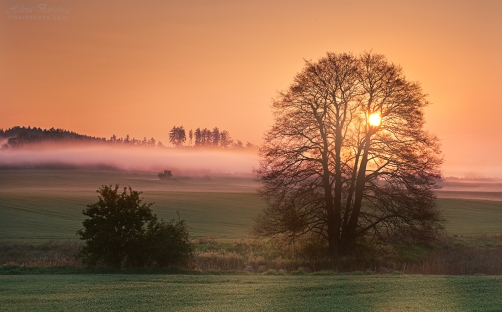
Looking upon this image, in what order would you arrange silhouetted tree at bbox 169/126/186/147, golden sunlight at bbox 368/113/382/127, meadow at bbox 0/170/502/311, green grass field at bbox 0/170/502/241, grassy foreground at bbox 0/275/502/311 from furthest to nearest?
1. silhouetted tree at bbox 169/126/186/147
2. green grass field at bbox 0/170/502/241
3. golden sunlight at bbox 368/113/382/127
4. meadow at bbox 0/170/502/311
5. grassy foreground at bbox 0/275/502/311

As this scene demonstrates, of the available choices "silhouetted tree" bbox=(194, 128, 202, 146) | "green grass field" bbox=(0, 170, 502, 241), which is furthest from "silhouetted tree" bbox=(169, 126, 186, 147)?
"green grass field" bbox=(0, 170, 502, 241)

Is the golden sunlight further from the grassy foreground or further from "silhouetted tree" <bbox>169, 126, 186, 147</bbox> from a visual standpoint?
"silhouetted tree" <bbox>169, 126, 186, 147</bbox>

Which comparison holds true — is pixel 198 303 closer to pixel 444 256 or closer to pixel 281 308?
pixel 281 308

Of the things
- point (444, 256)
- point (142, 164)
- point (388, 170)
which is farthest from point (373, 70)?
point (142, 164)

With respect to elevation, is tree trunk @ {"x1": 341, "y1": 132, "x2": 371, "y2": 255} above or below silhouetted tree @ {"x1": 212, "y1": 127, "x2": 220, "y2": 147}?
below

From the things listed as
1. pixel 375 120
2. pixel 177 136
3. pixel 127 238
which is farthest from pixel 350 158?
pixel 177 136

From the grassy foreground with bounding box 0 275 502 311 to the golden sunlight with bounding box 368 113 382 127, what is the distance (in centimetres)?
1210

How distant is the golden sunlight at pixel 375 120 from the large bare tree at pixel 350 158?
0.06 m

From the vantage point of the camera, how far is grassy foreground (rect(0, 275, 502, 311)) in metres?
16.9

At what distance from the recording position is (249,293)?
19.1 m

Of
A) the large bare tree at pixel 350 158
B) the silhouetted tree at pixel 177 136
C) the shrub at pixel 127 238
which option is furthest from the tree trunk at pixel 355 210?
the silhouetted tree at pixel 177 136

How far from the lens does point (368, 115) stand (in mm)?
33125

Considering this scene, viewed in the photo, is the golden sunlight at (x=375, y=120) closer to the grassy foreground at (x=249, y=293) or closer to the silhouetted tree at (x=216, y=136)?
the grassy foreground at (x=249, y=293)

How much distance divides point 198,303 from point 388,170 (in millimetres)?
19622
